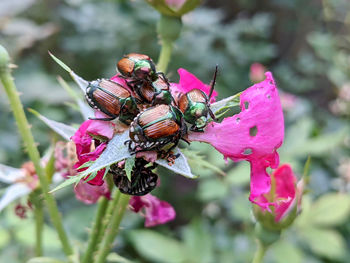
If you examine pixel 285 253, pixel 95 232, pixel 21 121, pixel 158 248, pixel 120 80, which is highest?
pixel 120 80

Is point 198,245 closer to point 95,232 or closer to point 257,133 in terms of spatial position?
point 95,232

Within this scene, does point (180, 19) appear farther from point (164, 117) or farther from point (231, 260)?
point (231, 260)

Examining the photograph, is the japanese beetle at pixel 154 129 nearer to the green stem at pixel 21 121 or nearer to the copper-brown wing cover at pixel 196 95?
the copper-brown wing cover at pixel 196 95

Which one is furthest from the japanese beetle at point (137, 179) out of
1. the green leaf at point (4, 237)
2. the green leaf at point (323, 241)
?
the green leaf at point (323, 241)

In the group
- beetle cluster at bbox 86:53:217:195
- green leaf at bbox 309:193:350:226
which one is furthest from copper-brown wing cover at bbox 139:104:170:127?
green leaf at bbox 309:193:350:226

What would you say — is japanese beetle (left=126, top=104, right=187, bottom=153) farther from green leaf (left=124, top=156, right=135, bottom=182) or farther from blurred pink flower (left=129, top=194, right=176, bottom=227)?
blurred pink flower (left=129, top=194, right=176, bottom=227)

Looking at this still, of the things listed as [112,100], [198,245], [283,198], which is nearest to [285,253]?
[198,245]
